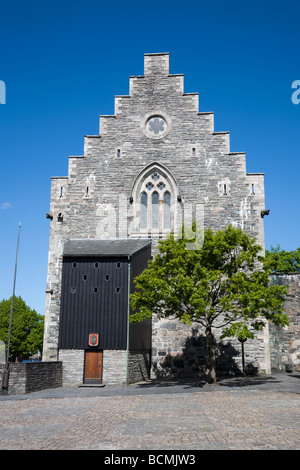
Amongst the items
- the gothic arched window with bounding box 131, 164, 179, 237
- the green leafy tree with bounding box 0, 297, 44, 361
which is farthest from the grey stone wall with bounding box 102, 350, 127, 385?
the green leafy tree with bounding box 0, 297, 44, 361

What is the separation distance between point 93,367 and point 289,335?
11.9 meters

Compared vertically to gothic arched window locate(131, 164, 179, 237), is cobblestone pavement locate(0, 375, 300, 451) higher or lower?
lower

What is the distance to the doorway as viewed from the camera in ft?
67.7

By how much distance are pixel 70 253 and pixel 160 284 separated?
624 cm

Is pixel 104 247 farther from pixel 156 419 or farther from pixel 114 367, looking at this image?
pixel 156 419

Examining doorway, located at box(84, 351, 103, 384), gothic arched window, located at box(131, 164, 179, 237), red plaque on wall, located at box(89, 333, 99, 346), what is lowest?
doorway, located at box(84, 351, 103, 384)

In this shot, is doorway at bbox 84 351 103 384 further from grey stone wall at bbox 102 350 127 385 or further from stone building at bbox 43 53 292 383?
stone building at bbox 43 53 292 383

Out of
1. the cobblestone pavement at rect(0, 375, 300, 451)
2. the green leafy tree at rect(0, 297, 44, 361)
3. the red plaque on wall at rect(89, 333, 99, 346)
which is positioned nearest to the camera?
the cobblestone pavement at rect(0, 375, 300, 451)

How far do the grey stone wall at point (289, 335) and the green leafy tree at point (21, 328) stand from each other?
1558 inches

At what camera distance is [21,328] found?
2277 inches

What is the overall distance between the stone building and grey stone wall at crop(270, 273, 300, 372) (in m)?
2.99

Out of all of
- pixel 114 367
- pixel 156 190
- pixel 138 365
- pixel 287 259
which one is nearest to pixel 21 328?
pixel 287 259

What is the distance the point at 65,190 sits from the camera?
1014 inches

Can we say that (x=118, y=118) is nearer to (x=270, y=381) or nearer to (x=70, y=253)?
(x=70, y=253)
